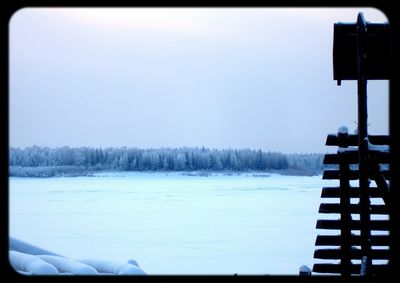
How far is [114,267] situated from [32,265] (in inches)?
35.1

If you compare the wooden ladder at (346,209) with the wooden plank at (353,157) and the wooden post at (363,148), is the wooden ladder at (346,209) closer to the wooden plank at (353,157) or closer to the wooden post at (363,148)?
the wooden plank at (353,157)

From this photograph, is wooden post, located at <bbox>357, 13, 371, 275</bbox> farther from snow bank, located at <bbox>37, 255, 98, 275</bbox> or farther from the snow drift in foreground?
snow bank, located at <bbox>37, 255, 98, 275</bbox>

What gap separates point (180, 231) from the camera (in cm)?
1520

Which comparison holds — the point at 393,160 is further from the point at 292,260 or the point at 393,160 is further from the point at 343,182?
the point at 292,260

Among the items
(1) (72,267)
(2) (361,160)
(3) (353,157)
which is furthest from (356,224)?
(1) (72,267)

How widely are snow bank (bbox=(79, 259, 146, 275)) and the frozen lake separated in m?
0.75

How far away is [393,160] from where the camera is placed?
2.35 m

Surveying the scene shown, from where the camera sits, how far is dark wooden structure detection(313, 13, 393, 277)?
132 inches

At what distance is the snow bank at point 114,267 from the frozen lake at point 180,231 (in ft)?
2.44

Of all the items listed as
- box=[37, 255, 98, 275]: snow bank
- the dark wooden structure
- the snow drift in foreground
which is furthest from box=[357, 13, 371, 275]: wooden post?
box=[37, 255, 98, 275]: snow bank

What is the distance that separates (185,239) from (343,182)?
378 inches

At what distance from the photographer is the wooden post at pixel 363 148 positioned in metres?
3.37

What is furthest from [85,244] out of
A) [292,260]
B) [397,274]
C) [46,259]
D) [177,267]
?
[397,274]
